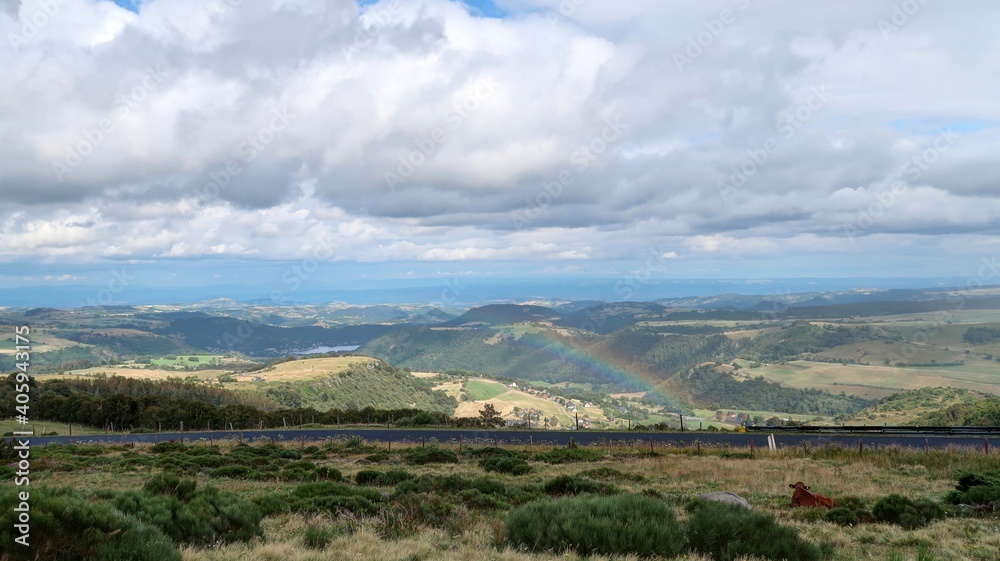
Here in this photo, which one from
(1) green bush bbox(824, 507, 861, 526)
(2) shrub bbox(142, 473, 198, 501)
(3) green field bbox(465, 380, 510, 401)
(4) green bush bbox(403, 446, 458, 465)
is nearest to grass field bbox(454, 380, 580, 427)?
(3) green field bbox(465, 380, 510, 401)

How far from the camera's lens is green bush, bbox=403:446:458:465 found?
27.1 metres

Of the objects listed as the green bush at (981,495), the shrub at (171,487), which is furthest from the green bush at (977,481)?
the shrub at (171,487)

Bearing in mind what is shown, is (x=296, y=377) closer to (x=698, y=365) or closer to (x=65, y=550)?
(x=698, y=365)

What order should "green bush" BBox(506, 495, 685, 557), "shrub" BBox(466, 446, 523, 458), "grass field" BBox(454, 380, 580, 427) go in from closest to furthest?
1. "green bush" BBox(506, 495, 685, 557)
2. "shrub" BBox(466, 446, 523, 458)
3. "grass field" BBox(454, 380, 580, 427)

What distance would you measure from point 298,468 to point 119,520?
17.2m

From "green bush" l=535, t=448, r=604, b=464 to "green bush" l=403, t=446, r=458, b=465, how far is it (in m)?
4.15

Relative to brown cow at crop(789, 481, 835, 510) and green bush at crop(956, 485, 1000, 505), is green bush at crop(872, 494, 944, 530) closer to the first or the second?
green bush at crop(956, 485, 1000, 505)

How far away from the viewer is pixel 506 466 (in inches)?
938

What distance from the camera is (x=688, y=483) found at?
772 inches

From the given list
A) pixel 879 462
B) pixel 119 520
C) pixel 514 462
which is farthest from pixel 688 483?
pixel 119 520

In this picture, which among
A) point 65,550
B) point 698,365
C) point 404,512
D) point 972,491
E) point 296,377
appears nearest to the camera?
point 65,550

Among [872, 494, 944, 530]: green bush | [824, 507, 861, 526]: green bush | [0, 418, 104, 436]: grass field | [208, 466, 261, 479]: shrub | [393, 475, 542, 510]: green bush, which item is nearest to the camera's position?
[872, 494, 944, 530]: green bush

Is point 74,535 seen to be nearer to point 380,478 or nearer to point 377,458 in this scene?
point 380,478

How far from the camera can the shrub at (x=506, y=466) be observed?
2320cm
